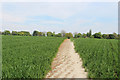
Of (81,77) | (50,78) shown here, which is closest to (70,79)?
(81,77)

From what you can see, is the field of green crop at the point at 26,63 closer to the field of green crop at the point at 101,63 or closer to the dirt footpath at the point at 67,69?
the dirt footpath at the point at 67,69

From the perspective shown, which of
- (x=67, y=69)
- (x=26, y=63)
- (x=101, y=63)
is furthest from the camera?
(x=67, y=69)

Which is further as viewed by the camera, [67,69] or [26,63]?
[67,69]

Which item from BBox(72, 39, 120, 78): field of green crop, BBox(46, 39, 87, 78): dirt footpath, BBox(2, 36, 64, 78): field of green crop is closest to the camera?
BBox(2, 36, 64, 78): field of green crop

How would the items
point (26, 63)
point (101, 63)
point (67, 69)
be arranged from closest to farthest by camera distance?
point (26, 63), point (101, 63), point (67, 69)

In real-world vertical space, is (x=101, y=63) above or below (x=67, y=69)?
above

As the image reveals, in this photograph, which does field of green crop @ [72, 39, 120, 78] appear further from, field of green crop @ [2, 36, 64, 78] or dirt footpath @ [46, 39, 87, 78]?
field of green crop @ [2, 36, 64, 78]

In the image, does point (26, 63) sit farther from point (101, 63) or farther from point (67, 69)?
point (101, 63)

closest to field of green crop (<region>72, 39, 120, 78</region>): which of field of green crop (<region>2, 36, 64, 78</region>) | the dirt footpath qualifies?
the dirt footpath

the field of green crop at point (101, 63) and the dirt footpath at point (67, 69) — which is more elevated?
the field of green crop at point (101, 63)

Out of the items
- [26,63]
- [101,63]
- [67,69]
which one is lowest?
[67,69]

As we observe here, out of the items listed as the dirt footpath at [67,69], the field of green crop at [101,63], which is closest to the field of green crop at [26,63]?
the dirt footpath at [67,69]

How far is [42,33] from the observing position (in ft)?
360

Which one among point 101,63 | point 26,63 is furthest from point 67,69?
point 26,63
